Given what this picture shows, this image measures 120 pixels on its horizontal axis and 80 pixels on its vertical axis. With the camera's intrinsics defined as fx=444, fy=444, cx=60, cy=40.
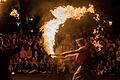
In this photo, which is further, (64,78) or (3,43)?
(3,43)

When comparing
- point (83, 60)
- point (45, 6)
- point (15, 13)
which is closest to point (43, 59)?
point (15, 13)

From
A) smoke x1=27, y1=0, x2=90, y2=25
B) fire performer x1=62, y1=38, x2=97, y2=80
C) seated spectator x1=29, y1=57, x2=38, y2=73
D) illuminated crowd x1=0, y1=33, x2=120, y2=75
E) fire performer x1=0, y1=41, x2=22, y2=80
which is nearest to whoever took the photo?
fire performer x1=0, y1=41, x2=22, y2=80

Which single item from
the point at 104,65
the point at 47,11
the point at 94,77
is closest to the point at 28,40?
the point at 104,65

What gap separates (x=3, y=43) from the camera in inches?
635

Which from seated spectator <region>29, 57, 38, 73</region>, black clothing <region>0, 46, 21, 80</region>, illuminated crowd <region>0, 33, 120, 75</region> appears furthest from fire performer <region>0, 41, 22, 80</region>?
seated spectator <region>29, 57, 38, 73</region>

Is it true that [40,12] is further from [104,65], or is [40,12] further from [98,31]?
[104,65]

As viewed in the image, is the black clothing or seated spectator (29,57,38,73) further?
seated spectator (29,57,38,73)

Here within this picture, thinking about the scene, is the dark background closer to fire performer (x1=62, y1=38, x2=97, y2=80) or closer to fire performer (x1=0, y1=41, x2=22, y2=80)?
fire performer (x1=62, y1=38, x2=97, y2=80)

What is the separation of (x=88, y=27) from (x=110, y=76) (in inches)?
120

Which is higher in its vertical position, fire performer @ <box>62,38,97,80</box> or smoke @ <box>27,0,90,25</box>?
smoke @ <box>27,0,90,25</box>

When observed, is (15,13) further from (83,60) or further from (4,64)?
(4,64)

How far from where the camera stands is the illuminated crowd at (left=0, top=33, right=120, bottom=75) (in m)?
15.3

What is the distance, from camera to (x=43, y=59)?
16.3 meters

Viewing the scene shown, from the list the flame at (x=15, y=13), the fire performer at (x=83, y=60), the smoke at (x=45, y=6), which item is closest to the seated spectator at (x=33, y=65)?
the smoke at (x=45, y=6)
